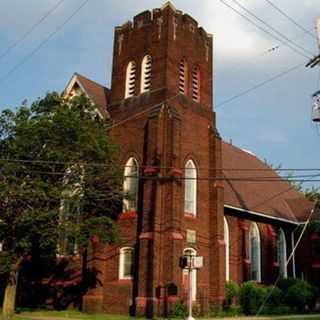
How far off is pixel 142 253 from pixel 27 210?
6.18 metres

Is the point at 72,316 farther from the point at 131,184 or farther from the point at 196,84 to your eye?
the point at 196,84

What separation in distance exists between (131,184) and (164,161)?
289cm

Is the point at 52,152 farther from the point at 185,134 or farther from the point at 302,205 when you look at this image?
the point at 302,205

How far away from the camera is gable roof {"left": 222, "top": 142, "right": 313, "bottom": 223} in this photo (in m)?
34.5

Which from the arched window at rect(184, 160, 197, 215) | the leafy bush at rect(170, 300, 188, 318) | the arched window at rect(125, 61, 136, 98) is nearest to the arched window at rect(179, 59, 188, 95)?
the arched window at rect(125, 61, 136, 98)

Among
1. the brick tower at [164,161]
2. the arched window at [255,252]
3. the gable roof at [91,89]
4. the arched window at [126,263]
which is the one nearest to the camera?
the brick tower at [164,161]

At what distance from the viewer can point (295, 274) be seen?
38.6m

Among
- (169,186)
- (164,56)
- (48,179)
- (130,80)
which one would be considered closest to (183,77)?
(164,56)

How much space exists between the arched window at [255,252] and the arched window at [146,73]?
476 inches

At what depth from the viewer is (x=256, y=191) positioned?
3753cm

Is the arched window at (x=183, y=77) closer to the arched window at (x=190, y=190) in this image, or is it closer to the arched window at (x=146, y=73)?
the arched window at (x=146, y=73)

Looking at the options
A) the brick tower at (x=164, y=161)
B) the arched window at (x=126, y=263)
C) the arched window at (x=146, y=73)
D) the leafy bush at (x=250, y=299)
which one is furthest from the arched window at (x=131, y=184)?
the leafy bush at (x=250, y=299)

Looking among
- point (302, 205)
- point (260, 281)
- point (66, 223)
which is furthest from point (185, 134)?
point (302, 205)

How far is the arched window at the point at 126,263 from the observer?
27344mm
